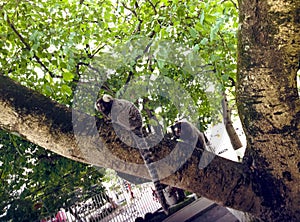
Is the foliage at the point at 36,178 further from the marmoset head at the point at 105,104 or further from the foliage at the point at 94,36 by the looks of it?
the marmoset head at the point at 105,104

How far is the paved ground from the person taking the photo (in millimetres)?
5133

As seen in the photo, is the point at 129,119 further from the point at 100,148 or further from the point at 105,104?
the point at 100,148

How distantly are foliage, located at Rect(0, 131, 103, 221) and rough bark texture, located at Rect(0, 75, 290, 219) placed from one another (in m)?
2.20

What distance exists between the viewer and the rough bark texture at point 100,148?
2100 mm

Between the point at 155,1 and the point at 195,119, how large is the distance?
252cm

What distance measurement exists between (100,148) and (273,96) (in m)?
1.25

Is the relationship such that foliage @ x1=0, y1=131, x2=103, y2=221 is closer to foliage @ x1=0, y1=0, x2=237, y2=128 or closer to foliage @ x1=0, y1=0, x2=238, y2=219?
foliage @ x1=0, y1=0, x2=238, y2=219

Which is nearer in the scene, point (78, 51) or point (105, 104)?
point (105, 104)

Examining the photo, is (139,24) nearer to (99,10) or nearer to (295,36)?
(99,10)

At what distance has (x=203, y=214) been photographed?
18.4ft

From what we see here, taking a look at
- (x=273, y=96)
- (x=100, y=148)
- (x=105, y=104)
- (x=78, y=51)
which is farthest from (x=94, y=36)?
(x=273, y=96)

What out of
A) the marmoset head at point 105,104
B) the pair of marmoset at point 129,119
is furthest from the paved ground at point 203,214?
the marmoset head at point 105,104

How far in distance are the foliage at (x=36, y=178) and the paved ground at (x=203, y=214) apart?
1.92 m

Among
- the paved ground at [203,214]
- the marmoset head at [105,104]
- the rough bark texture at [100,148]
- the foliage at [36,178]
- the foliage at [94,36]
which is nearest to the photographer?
the rough bark texture at [100,148]
